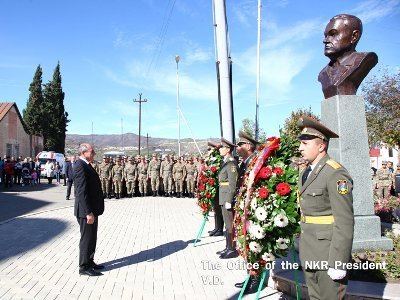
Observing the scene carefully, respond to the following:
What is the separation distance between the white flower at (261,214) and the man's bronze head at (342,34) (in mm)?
3317

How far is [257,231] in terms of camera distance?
4.09 m

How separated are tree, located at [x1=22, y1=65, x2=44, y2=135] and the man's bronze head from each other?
147 ft

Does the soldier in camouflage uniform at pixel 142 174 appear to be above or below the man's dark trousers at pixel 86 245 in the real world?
above

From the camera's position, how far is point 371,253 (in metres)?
5.23

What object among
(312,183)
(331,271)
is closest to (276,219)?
(312,183)

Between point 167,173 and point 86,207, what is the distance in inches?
442

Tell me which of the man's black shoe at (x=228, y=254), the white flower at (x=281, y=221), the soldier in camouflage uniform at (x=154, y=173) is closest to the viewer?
the white flower at (x=281, y=221)

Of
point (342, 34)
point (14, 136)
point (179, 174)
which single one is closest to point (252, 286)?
point (342, 34)

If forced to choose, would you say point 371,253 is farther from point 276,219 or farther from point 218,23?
point 218,23

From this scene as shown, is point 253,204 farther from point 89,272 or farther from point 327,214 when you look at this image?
point 89,272

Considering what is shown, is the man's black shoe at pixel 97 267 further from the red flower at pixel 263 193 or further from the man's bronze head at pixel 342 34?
the man's bronze head at pixel 342 34

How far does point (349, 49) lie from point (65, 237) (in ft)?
22.7

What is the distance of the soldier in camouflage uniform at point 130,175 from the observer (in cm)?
1681

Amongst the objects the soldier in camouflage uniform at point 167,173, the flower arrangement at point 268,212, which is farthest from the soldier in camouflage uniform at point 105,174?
the flower arrangement at point 268,212
